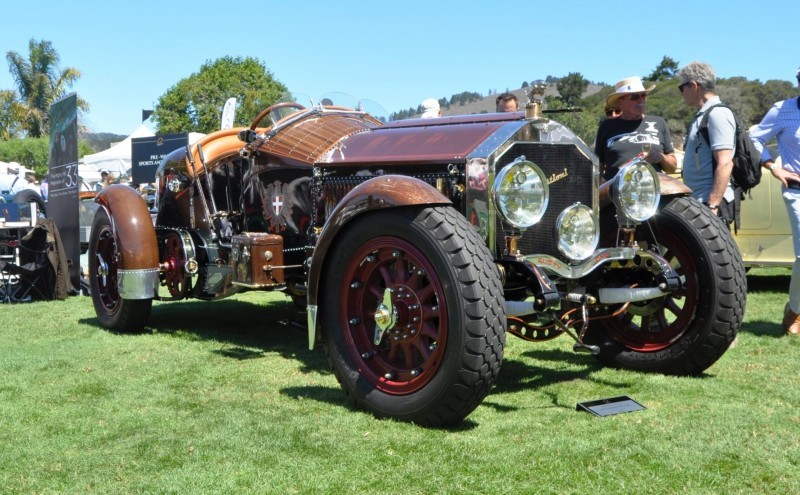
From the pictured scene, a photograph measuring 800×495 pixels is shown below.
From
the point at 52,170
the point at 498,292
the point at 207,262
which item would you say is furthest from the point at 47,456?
the point at 52,170

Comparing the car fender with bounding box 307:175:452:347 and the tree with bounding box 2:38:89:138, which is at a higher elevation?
the tree with bounding box 2:38:89:138

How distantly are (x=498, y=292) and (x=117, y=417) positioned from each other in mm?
2071

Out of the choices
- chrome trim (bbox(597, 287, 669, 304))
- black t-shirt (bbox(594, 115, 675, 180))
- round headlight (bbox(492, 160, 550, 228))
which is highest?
black t-shirt (bbox(594, 115, 675, 180))

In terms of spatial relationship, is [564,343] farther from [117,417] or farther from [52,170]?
[52,170]

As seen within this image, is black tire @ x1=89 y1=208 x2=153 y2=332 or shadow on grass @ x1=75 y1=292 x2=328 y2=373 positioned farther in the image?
black tire @ x1=89 y1=208 x2=153 y2=332

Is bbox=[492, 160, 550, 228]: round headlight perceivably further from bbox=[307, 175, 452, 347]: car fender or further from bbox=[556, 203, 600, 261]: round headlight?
bbox=[307, 175, 452, 347]: car fender

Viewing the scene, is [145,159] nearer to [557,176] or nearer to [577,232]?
[557,176]

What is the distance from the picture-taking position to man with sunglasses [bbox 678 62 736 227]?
5.53 metres

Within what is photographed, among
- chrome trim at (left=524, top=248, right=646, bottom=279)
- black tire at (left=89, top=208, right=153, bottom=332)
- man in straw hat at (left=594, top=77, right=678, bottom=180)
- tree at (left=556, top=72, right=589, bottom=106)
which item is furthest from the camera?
tree at (left=556, top=72, right=589, bottom=106)

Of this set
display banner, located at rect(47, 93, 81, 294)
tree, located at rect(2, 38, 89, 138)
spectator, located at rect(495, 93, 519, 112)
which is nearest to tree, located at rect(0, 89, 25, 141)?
tree, located at rect(2, 38, 89, 138)

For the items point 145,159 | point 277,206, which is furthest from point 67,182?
point 145,159

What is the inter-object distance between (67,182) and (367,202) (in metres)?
6.62

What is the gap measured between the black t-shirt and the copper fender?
3.59 metres

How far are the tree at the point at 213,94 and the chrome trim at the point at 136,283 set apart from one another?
30905 mm
